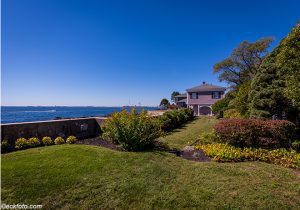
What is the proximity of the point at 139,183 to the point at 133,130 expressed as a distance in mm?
2985

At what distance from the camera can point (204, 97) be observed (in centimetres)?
3559

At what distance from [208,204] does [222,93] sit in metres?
33.8

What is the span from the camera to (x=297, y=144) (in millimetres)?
7434

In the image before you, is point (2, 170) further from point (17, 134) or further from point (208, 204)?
point (208, 204)

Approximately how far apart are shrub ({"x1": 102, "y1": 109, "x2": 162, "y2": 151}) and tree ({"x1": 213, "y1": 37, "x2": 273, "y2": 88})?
82.0 feet

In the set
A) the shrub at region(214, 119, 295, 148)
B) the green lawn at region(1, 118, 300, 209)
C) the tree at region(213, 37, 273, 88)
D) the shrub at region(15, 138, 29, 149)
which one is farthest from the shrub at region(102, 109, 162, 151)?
the tree at region(213, 37, 273, 88)

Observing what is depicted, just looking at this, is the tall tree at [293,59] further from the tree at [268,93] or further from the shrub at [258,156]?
the tree at [268,93]

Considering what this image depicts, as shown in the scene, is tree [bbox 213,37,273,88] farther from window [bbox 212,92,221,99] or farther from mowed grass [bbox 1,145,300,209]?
mowed grass [bbox 1,145,300,209]

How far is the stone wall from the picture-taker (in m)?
7.86

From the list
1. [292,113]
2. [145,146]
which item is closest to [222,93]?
[292,113]

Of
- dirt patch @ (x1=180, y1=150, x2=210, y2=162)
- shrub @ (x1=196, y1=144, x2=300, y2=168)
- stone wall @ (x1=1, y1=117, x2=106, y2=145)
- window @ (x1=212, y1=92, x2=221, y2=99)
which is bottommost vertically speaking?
dirt patch @ (x1=180, y1=150, x2=210, y2=162)

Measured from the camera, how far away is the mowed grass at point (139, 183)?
12.1 ft

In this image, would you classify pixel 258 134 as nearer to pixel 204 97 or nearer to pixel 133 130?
pixel 133 130

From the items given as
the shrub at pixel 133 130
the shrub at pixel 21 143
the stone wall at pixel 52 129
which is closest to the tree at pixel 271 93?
the shrub at pixel 133 130
